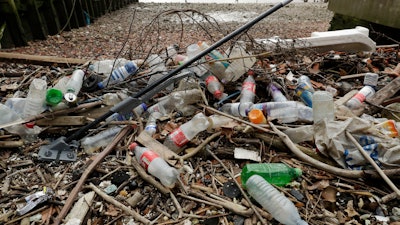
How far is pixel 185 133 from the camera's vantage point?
2131mm

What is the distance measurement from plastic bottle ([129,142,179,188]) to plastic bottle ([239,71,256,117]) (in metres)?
0.94

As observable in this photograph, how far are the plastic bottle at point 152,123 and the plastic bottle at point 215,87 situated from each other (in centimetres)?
58

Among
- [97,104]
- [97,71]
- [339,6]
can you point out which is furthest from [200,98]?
[339,6]

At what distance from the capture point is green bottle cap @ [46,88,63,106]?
7.16 feet

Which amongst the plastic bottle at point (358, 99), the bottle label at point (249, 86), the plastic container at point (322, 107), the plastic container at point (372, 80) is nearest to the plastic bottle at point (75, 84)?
the bottle label at point (249, 86)

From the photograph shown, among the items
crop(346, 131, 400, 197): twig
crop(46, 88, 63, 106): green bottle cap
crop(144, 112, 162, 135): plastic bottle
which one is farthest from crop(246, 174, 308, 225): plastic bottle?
crop(46, 88, 63, 106): green bottle cap

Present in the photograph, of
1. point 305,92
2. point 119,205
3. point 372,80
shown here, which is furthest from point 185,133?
point 372,80

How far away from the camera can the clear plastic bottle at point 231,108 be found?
2.49m

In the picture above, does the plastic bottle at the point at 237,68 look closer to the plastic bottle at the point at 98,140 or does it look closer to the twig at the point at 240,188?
the twig at the point at 240,188

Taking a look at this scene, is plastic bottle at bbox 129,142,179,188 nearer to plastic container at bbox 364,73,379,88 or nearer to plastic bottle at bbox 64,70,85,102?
plastic bottle at bbox 64,70,85,102

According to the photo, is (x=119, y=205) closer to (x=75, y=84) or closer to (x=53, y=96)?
(x=53, y=96)

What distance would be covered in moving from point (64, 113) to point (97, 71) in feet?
3.79

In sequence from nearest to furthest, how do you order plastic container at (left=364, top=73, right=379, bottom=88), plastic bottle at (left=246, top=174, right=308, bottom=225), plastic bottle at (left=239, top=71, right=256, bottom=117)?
plastic bottle at (left=246, top=174, right=308, bottom=225) < plastic bottle at (left=239, top=71, right=256, bottom=117) < plastic container at (left=364, top=73, right=379, bottom=88)

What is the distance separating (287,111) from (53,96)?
200cm
